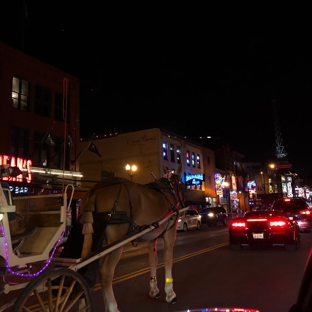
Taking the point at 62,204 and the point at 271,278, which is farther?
the point at 271,278

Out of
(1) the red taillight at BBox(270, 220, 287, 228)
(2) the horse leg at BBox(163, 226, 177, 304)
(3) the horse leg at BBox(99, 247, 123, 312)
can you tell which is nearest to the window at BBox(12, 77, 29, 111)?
(1) the red taillight at BBox(270, 220, 287, 228)

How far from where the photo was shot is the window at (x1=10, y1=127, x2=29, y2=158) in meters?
20.7

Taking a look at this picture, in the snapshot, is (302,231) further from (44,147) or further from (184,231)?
(44,147)

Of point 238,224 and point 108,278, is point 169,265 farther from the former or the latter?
point 238,224

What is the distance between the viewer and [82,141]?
131 feet

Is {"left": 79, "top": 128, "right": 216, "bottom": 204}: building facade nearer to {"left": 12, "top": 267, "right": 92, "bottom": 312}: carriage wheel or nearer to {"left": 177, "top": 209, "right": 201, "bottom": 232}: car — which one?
{"left": 177, "top": 209, "right": 201, "bottom": 232}: car

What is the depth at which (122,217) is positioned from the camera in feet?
17.5

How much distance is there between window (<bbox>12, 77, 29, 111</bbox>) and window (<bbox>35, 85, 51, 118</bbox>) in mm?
834

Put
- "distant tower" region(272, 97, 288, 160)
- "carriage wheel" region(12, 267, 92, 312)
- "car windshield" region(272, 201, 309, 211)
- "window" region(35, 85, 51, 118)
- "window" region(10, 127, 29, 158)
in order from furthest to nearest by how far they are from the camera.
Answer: "distant tower" region(272, 97, 288, 160) < "window" region(35, 85, 51, 118) < "window" region(10, 127, 29, 158) < "car windshield" region(272, 201, 309, 211) < "carriage wheel" region(12, 267, 92, 312)

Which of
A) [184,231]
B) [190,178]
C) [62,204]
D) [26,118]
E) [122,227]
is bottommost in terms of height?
[184,231]

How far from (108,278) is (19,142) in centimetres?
1807

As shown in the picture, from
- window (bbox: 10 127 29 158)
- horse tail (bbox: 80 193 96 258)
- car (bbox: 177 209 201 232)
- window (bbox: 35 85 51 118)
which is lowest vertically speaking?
car (bbox: 177 209 201 232)

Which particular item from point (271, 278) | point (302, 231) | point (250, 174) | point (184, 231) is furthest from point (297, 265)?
point (250, 174)

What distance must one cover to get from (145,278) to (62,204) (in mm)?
4262
